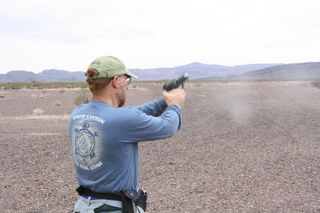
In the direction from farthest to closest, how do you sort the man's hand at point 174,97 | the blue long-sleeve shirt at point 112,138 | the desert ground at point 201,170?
the desert ground at point 201,170
the man's hand at point 174,97
the blue long-sleeve shirt at point 112,138

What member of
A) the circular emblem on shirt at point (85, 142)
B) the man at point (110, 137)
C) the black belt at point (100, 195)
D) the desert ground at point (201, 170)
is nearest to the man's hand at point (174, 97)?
the man at point (110, 137)

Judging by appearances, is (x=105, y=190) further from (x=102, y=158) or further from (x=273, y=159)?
(x=273, y=159)

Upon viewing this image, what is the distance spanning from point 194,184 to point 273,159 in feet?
9.76

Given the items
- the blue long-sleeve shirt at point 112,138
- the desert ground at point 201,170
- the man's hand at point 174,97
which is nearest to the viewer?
the blue long-sleeve shirt at point 112,138

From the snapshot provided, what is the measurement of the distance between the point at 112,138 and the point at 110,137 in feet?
0.05

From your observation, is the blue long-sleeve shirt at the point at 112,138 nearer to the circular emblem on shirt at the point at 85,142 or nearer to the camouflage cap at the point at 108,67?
the circular emblem on shirt at the point at 85,142

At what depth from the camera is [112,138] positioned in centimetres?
253

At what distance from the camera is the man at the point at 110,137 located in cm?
253

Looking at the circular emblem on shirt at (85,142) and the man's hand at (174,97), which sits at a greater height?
the man's hand at (174,97)

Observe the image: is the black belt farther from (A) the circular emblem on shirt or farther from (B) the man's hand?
(B) the man's hand

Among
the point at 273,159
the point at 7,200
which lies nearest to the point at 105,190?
the point at 7,200

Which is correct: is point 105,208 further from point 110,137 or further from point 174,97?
point 174,97

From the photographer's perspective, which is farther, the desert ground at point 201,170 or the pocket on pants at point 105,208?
the desert ground at point 201,170

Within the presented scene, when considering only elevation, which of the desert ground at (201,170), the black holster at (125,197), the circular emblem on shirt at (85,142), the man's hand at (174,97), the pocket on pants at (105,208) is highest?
the man's hand at (174,97)
